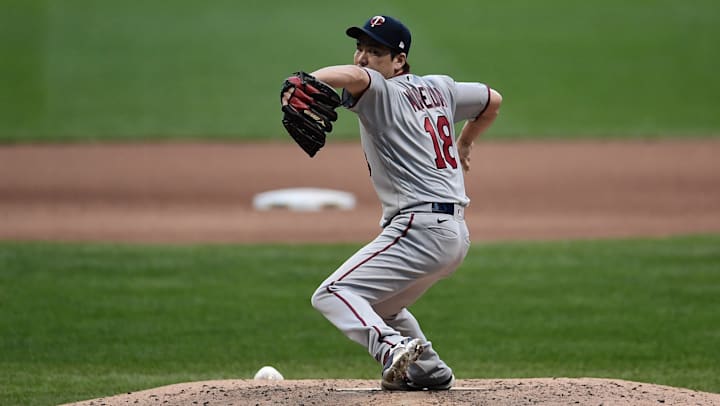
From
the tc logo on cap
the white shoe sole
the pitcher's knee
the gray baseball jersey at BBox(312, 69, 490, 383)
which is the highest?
the tc logo on cap

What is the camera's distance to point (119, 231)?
13.4 meters

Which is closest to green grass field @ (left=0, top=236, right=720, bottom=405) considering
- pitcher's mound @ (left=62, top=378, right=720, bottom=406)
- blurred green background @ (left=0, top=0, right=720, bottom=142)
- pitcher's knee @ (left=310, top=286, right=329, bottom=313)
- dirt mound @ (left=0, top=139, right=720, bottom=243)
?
pitcher's mound @ (left=62, top=378, right=720, bottom=406)

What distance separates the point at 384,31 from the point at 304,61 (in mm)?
20179

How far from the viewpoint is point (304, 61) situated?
25.6 metres

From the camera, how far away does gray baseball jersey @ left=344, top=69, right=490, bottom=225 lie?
5551 millimetres

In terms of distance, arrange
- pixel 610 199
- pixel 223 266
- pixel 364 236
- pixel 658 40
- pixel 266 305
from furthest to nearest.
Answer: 1. pixel 658 40
2. pixel 610 199
3. pixel 364 236
4. pixel 223 266
5. pixel 266 305

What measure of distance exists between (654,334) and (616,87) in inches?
661

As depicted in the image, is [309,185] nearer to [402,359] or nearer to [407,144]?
[407,144]

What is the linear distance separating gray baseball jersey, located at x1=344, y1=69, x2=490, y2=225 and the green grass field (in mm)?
2323

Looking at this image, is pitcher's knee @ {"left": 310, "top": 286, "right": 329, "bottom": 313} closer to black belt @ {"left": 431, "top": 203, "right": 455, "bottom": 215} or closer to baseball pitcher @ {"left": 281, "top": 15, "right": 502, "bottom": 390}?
baseball pitcher @ {"left": 281, "top": 15, "right": 502, "bottom": 390}

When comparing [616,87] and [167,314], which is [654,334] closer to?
[167,314]

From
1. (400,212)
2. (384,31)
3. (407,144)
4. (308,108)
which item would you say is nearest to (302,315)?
(400,212)

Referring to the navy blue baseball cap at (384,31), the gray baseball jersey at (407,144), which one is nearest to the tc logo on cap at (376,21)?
the navy blue baseball cap at (384,31)

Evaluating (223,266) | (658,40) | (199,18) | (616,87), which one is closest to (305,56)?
(199,18)
